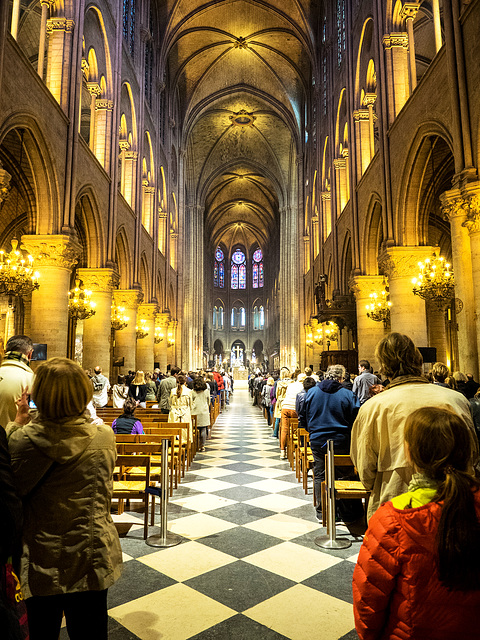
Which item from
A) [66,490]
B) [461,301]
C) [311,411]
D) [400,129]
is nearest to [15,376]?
[66,490]

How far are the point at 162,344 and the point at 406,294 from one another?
15.0 metres

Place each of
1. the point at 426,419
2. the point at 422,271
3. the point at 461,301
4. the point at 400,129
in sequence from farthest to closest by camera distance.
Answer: the point at 400,129
the point at 422,271
the point at 461,301
the point at 426,419

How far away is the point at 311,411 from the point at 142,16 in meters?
19.8

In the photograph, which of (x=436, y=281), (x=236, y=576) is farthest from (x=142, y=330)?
(x=236, y=576)

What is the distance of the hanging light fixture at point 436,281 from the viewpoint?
336 inches

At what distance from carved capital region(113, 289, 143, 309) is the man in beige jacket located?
43.5ft

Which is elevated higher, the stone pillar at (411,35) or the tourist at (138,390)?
the stone pillar at (411,35)

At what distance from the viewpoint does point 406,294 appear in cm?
1050

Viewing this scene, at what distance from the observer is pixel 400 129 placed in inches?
424

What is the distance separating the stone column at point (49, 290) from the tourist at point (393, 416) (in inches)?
352

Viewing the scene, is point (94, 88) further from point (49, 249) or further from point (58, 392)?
point (58, 392)

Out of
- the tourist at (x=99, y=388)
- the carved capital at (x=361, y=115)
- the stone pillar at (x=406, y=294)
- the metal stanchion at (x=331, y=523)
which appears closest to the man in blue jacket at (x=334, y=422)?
the metal stanchion at (x=331, y=523)

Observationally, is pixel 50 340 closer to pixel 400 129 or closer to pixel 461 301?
pixel 461 301

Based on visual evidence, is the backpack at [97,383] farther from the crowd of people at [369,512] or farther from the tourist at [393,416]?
the tourist at [393,416]
